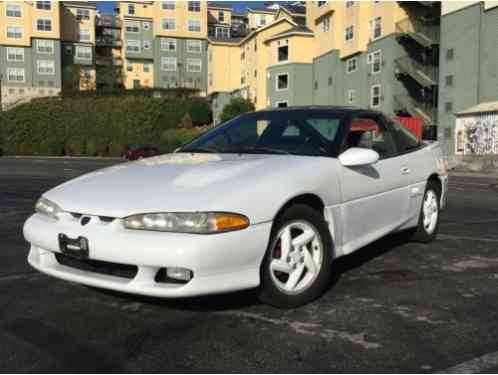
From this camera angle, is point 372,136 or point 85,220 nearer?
point 85,220

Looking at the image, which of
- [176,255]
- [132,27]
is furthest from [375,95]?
[132,27]

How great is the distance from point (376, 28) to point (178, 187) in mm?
38075

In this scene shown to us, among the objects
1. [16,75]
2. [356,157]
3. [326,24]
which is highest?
[326,24]

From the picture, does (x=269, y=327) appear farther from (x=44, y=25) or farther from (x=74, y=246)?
(x=44, y=25)

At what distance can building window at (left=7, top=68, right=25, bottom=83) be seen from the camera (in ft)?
234

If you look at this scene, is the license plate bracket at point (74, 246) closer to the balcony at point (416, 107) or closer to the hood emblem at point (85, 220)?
the hood emblem at point (85, 220)

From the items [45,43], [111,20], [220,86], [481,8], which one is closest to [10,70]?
[45,43]

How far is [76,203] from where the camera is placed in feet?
11.3

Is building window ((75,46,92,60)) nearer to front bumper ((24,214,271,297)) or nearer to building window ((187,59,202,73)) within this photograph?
building window ((187,59,202,73))

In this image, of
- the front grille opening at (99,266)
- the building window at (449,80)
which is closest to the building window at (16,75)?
the building window at (449,80)

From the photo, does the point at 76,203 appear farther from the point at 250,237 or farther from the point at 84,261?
the point at 250,237

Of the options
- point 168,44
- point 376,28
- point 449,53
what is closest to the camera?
point 449,53

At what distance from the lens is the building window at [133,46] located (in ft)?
252

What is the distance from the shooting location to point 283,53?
157 feet
